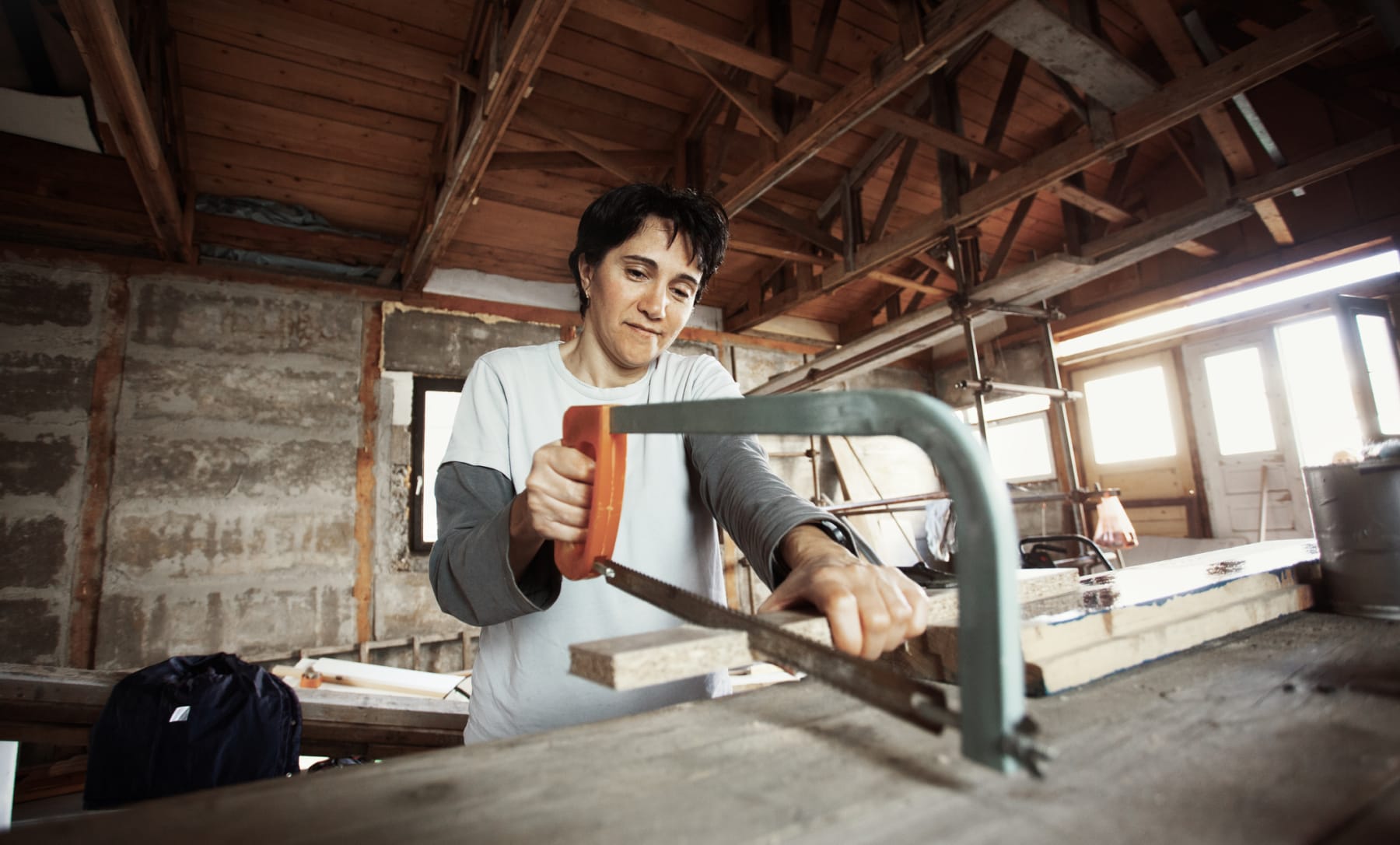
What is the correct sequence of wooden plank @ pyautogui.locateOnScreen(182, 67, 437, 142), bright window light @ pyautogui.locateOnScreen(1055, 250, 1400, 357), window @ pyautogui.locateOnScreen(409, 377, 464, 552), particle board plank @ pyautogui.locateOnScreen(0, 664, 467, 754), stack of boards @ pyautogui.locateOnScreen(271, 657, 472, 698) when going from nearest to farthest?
particle board plank @ pyautogui.locateOnScreen(0, 664, 467, 754) → wooden plank @ pyautogui.locateOnScreen(182, 67, 437, 142) → stack of boards @ pyautogui.locateOnScreen(271, 657, 472, 698) → window @ pyautogui.locateOnScreen(409, 377, 464, 552) → bright window light @ pyautogui.locateOnScreen(1055, 250, 1400, 357)

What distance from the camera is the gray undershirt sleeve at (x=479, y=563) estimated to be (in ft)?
3.76

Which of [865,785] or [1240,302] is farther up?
[1240,302]

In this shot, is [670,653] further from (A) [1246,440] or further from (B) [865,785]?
(A) [1246,440]

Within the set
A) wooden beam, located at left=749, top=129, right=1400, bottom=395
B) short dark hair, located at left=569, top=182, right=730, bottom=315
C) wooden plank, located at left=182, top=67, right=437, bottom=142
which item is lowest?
short dark hair, located at left=569, top=182, right=730, bottom=315

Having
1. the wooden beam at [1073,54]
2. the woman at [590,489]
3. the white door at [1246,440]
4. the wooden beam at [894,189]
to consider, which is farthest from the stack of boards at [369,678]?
the white door at [1246,440]

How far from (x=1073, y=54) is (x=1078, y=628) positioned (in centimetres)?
309

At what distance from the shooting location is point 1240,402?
703 centimetres

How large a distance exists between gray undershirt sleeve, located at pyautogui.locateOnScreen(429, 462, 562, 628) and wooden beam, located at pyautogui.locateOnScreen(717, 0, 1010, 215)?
2.69 m

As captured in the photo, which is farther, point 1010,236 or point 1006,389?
point 1010,236

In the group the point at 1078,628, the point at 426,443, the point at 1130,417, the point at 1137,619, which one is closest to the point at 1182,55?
the point at 1137,619

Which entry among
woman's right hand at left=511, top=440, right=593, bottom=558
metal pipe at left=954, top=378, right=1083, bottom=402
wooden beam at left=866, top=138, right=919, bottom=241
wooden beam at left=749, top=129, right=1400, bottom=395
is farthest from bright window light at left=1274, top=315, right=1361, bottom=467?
woman's right hand at left=511, top=440, right=593, bottom=558

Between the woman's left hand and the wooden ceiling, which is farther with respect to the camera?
the wooden ceiling

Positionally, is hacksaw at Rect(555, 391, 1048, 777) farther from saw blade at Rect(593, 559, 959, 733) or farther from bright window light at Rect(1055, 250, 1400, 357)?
bright window light at Rect(1055, 250, 1400, 357)

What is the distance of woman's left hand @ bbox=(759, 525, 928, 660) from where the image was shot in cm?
84
